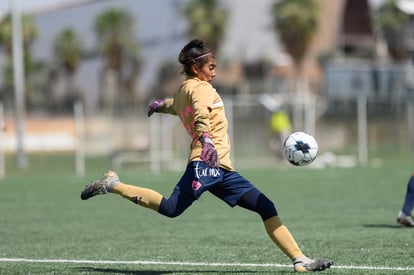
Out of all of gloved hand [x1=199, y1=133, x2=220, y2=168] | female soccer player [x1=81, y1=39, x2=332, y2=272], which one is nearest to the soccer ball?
female soccer player [x1=81, y1=39, x2=332, y2=272]

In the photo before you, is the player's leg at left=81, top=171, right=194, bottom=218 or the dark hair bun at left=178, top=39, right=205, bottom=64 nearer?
the player's leg at left=81, top=171, right=194, bottom=218

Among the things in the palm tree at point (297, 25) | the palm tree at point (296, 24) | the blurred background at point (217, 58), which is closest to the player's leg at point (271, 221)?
the blurred background at point (217, 58)

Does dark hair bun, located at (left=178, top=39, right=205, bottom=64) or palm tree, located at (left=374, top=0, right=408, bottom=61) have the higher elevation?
palm tree, located at (left=374, top=0, right=408, bottom=61)

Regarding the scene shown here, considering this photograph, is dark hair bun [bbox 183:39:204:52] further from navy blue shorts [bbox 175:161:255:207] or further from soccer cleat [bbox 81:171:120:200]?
soccer cleat [bbox 81:171:120:200]

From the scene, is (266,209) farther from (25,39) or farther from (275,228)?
(25,39)

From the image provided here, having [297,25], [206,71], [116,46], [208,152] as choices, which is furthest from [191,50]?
[116,46]

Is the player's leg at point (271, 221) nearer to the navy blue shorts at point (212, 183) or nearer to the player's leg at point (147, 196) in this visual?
the navy blue shorts at point (212, 183)

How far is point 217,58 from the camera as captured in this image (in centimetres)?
6238

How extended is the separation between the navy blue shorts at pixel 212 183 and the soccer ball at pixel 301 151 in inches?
24.2

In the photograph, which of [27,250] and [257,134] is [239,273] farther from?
→ [257,134]

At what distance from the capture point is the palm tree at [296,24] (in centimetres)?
6159

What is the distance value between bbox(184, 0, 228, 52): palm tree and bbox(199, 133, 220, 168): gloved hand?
179ft

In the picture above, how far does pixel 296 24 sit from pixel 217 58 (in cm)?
550

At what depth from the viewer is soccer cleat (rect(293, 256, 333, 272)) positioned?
8.23m
